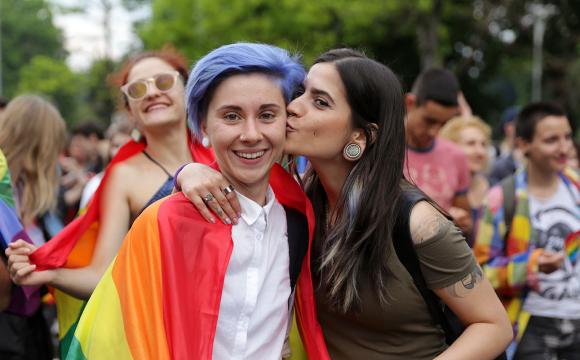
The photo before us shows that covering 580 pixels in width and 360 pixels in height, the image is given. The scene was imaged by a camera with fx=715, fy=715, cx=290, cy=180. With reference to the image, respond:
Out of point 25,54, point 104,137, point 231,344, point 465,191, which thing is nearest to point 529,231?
point 465,191

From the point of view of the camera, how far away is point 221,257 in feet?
7.72

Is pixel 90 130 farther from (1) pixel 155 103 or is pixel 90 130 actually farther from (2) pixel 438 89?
(1) pixel 155 103

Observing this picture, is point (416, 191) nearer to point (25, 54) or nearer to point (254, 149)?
point (254, 149)

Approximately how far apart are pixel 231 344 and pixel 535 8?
28.2 m

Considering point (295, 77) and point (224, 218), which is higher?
point (295, 77)

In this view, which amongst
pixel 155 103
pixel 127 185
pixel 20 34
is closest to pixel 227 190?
pixel 127 185

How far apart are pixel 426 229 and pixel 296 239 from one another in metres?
0.48

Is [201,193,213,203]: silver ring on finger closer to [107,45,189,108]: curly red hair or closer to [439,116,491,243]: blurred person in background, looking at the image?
[107,45,189,108]: curly red hair

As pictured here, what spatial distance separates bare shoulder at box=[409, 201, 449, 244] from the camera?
252 centimetres

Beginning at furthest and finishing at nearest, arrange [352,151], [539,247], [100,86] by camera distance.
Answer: [100,86] → [539,247] → [352,151]

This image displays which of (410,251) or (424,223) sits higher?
(424,223)

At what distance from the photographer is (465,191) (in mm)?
5324

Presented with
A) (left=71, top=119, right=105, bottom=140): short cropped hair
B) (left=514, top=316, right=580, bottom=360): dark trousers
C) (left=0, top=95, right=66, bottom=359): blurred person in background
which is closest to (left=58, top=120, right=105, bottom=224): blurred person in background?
(left=71, top=119, right=105, bottom=140): short cropped hair

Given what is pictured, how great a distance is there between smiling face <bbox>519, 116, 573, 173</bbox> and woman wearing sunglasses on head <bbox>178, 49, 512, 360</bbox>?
2.00 metres
